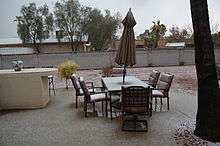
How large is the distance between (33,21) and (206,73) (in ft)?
85.9

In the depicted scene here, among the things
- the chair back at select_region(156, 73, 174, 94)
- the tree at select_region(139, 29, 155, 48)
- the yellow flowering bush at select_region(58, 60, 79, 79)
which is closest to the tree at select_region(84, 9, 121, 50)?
the tree at select_region(139, 29, 155, 48)

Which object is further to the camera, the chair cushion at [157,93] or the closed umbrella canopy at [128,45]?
the chair cushion at [157,93]

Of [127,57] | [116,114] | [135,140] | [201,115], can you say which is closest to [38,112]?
[116,114]

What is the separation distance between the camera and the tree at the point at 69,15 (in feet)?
94.4

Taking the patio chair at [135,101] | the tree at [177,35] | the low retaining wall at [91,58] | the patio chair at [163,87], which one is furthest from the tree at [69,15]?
the patio chair at [135,101]

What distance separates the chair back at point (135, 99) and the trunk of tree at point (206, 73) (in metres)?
1.07

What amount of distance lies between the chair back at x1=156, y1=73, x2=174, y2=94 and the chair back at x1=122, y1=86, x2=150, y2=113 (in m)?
1.82

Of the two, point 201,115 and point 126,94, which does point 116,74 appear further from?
point 201,115

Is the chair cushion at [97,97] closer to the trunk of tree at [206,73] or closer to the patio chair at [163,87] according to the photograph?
the patio chair at [163,87]

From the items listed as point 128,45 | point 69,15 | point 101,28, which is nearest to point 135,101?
point 128,45

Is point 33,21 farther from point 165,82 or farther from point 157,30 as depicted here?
point 165,82

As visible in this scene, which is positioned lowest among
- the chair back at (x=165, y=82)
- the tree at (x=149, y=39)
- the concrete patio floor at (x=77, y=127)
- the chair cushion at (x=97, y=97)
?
the concrete patio floor at (x=77, y=127)

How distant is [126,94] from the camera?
5.90m

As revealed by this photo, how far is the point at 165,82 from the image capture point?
25.9 feet
